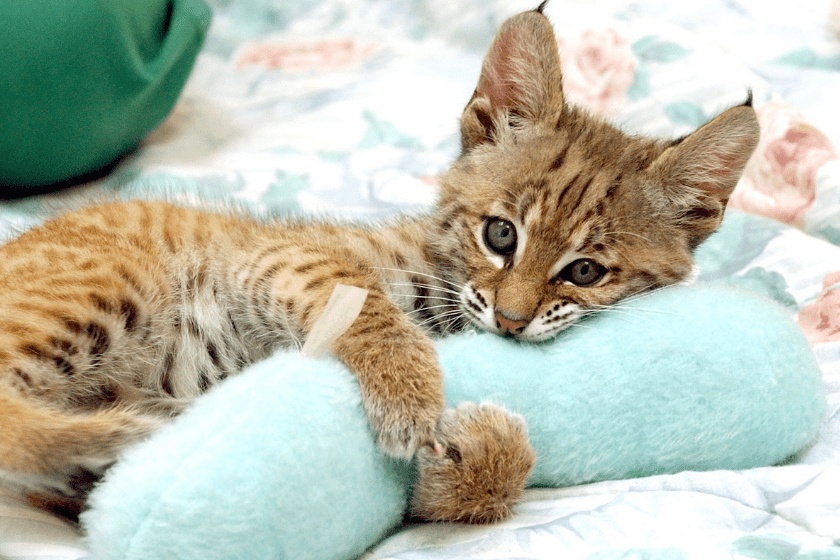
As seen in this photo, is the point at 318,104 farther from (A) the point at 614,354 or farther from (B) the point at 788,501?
(B) the point at 788,501

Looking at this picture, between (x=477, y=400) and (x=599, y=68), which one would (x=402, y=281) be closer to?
(x=477, y=400)

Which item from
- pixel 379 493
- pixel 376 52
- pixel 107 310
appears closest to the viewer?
pixel 379 493

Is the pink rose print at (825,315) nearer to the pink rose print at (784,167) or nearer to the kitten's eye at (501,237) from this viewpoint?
the pink rose print at (784,167)

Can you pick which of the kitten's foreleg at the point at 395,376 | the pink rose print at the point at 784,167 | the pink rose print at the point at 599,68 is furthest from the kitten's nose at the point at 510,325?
the pink rose print at the point at 599,68

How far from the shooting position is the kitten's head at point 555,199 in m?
1.57

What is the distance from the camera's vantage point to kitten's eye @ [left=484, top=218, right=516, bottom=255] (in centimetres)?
164

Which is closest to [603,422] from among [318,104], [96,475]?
[96,475]

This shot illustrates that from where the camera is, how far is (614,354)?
1.38m

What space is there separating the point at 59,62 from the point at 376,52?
1.91m

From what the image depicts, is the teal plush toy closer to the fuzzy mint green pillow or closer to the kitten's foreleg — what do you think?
the kitten's foreleg

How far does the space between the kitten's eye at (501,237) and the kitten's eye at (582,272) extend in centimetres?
14

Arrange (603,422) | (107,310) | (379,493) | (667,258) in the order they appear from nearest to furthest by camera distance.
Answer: (379,493) → (603,422) → (107,310) → (667,258)

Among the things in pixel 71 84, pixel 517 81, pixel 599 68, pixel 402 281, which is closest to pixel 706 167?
pixel 517 81

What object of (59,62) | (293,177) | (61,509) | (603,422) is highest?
(603,422)
